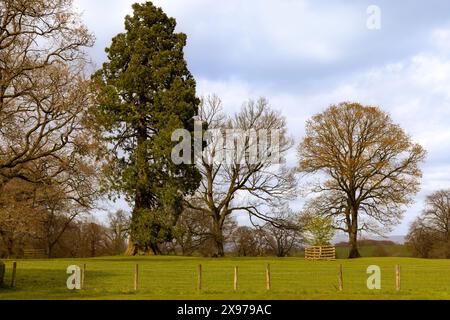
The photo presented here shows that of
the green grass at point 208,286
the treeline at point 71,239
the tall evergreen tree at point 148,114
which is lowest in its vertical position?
the green grass at point 208,286

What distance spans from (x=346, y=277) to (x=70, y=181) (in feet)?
59.6

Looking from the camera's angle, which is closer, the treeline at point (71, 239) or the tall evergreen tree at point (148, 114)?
the tall evergreen tree at point (148, 114)

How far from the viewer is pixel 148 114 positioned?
45781 millimetres

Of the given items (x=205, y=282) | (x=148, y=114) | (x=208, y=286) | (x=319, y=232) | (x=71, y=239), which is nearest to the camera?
(x=208, y=286)

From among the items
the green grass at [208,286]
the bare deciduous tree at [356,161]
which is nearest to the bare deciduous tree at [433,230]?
the bare deciduous tree at [356,161]

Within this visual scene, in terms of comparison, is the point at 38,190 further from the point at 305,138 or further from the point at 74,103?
the point at 305,138

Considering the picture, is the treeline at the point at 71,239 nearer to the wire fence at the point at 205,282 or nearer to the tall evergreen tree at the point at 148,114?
the tall evergreen tree at the point at 148,114

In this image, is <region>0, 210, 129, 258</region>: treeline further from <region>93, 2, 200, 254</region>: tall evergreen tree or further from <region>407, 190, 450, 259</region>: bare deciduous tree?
<region>407, 190, 450, 259</region>: bare deciduous tree

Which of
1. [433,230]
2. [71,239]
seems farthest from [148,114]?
[433,230]

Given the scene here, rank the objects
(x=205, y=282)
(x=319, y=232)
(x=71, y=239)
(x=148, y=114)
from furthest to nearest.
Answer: (x=71, y=239) < (x=319, y=232) < (x=148, y=114) < (x=205, y=282)

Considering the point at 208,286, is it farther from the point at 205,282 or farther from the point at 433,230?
the point at 433,230

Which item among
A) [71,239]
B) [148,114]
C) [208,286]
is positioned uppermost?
[148,114]

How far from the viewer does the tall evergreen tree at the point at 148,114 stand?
143 feet
